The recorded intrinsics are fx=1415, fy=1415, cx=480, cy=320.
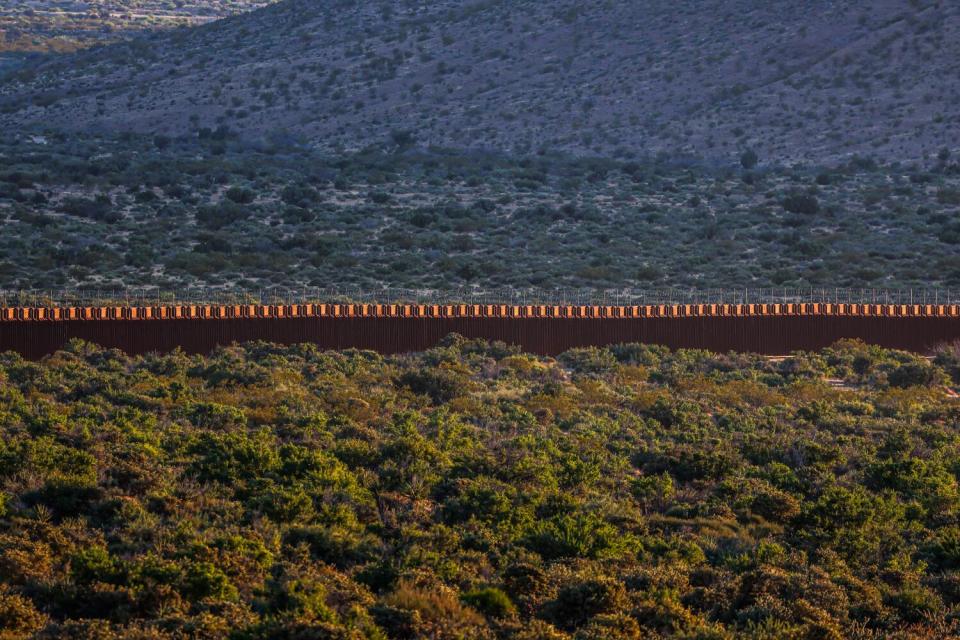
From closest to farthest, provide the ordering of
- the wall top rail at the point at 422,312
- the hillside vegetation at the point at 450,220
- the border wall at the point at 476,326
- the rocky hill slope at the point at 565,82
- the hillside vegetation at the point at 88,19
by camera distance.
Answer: the border wall at the point at 476,326, the wall top rail at the point at 422,312, the hillside vegetation at the point at 450,220, the rocky hill slope at the point at 565,82, the hillside vegetation at the point at 88,19

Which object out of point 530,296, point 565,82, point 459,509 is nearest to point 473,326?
point 530,296

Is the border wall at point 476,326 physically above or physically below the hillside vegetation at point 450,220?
below

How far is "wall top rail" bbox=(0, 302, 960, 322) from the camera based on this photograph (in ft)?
125

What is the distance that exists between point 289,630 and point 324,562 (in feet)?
11.3

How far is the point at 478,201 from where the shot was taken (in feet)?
248

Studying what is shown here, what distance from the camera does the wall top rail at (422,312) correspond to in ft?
125

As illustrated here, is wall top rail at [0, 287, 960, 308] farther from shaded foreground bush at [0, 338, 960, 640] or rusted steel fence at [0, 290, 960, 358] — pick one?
shaded foreground bush at [0, 338, 960, 640]

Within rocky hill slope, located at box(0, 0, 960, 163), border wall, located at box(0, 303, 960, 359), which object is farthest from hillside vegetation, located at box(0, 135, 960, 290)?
border wall, located at box(0, 303, 960, 359)

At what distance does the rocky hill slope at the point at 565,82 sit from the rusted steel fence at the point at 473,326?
44.4m

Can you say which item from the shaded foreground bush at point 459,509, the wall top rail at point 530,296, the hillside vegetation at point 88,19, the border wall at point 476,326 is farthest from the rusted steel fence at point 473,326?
the hillside vegetation at point 88,19

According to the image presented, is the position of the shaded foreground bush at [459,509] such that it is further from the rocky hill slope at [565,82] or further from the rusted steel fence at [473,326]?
the rocky hill slope at [565,82]

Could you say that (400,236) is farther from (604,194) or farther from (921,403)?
(921,403)

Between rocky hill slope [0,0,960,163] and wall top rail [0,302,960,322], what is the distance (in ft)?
144

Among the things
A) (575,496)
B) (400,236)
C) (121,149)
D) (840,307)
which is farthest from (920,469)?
(121,149)
